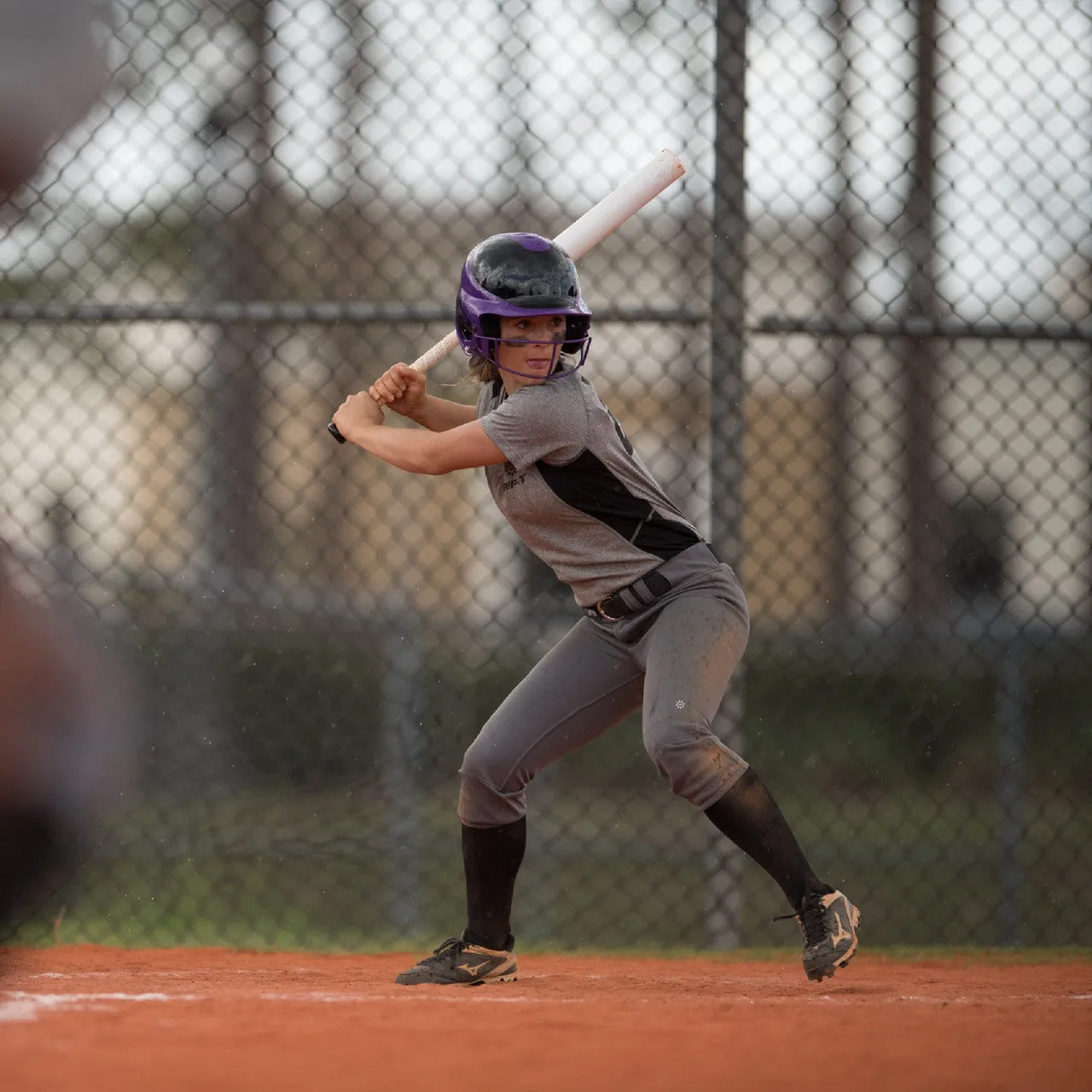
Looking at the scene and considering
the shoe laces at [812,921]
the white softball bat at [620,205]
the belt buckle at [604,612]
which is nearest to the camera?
the shoe laces at [812,921]

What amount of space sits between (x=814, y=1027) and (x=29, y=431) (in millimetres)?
3031

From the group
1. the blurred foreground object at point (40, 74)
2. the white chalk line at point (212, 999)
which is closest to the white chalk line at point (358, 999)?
the white chalk line at point (212, 999)

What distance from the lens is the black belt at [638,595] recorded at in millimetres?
2951

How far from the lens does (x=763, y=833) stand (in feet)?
9.46

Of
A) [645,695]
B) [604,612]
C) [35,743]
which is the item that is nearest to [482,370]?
[604,612]

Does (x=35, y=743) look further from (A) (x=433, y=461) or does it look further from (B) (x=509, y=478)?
(B) (x=509, y=478)

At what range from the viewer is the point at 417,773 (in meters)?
4.93

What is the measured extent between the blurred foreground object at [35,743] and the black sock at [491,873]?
0.84m

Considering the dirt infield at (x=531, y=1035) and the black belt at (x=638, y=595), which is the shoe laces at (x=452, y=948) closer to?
the dirt infield at (x=531, y=1035)

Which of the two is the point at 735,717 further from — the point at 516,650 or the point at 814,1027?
the point at 516,650

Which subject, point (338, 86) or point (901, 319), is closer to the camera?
point (901, 319)

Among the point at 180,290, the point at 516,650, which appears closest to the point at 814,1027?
the point at 516,650

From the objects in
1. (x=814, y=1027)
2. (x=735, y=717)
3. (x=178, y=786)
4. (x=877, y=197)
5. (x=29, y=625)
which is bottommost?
(x=178, y=786)

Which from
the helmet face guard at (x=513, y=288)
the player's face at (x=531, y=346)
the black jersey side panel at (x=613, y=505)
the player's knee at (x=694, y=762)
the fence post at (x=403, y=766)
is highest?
the helmet face guard at (x=513, y=288)
